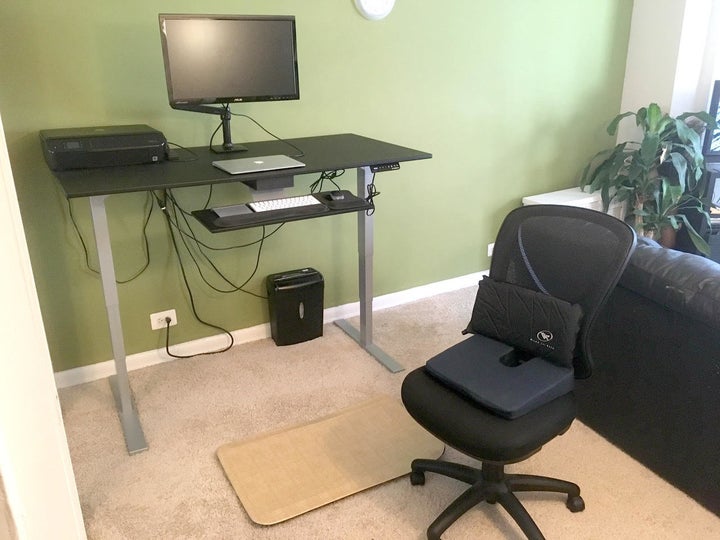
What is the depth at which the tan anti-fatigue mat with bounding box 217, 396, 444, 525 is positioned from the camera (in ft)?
6.66

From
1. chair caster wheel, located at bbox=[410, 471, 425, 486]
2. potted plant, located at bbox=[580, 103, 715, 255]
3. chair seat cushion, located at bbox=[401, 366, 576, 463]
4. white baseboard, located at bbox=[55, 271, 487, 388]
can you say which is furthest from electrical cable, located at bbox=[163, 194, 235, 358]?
potted plant, located at bbox=[580, 103, 715, 255]

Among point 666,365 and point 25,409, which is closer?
point 25,409

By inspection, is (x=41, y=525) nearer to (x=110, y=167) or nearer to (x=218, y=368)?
(x=110, y=167)

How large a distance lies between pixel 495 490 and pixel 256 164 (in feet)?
4.54

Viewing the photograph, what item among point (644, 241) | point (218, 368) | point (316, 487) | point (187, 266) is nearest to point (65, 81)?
point (187, 266)

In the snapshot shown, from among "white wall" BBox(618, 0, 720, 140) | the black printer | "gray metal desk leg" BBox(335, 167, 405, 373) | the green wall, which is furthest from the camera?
"white wall" BBox(618, 0, 720, 140)

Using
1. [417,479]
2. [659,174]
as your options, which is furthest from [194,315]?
[659,174]

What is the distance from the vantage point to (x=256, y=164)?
2.31 meters

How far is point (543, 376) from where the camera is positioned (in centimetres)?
176

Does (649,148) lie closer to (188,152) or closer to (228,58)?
(228,58)

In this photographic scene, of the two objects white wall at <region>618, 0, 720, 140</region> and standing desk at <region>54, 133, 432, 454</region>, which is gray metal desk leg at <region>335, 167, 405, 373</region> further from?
white wall at <region>618, 0, 720, 140</region>

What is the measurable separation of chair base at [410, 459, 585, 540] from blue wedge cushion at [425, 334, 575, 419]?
201 mm

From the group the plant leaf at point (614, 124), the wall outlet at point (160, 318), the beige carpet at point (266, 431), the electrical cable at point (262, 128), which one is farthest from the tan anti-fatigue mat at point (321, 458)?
the plant leaf at point (614, 124)

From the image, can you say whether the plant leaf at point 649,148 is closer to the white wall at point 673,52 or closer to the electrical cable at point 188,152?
the white wall at point 673,52
